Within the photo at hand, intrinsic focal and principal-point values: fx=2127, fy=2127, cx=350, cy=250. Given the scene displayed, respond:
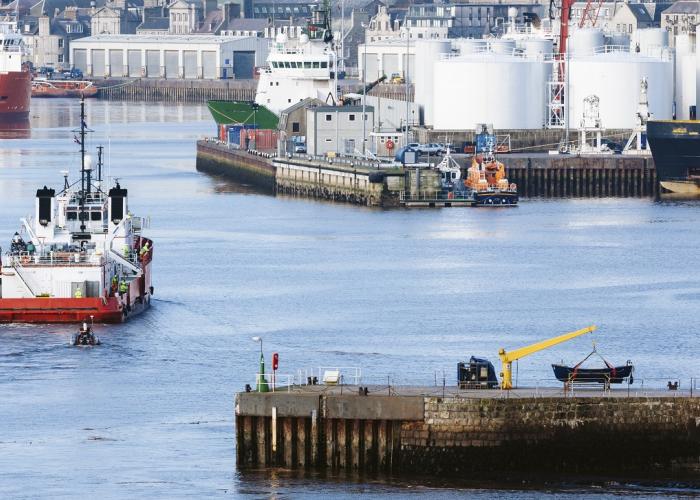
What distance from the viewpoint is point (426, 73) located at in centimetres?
12231

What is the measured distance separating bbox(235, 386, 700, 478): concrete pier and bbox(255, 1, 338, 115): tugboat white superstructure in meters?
79.8

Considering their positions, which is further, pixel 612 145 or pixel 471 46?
pixel 471 46

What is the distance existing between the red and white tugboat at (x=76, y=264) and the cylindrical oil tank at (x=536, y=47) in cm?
5895

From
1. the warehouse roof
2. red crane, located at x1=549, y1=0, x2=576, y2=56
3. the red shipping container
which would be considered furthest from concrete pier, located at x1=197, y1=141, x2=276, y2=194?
the warehouse roof

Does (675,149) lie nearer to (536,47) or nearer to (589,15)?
(536,47)

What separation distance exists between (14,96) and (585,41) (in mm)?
65128

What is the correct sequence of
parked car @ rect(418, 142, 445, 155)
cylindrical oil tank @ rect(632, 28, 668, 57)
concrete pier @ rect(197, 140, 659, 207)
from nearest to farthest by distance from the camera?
concrete pier @ rect(197, 140, 659, 207)
parked car @ rect(418, 142, 445, 155)
cylindrical oil tank @ rect(632, 28, 668, 57)

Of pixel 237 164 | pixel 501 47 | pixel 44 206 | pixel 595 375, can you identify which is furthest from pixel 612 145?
pixel 595 375

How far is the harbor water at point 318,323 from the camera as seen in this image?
39000 millimetres

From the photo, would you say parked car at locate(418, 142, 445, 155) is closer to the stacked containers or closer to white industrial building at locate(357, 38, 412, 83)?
the stacked containers

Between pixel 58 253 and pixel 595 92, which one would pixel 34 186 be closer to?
pixel 595 92

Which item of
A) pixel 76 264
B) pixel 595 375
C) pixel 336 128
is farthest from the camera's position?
pixel 336 128

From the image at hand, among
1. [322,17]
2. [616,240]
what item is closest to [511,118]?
[322,17]

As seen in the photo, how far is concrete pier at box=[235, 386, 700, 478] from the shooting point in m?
37.2
